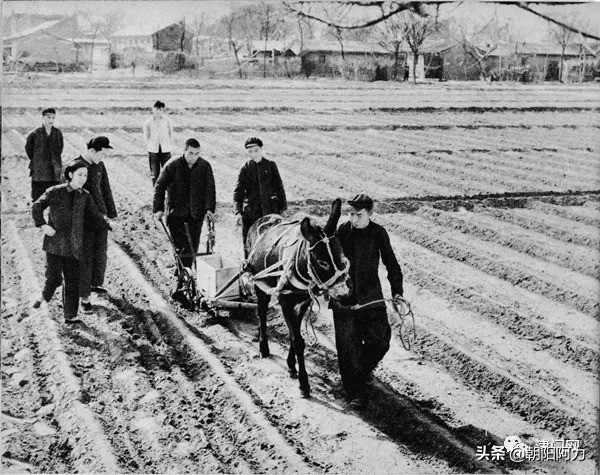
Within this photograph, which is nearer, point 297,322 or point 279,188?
point 297,322

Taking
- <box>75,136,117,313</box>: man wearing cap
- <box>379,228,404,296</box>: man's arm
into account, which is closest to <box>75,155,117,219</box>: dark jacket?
<box>75,136,117,313</box>: man wearing cap

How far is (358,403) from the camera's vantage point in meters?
5.54

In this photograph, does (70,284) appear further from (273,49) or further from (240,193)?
(273,49)

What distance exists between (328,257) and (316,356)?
Result: 1.57m

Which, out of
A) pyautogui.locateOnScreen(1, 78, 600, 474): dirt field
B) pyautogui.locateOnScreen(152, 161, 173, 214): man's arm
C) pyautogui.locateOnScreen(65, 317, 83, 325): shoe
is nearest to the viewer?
pyautogui.locateOnScreen(1, 78, 600, 474): dirt field

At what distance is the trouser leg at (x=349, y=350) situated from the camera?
18.3 feet

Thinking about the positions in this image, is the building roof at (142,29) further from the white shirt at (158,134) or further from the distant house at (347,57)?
the white shirt at (158,134)

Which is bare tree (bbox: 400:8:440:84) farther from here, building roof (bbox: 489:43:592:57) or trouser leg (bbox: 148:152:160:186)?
trouser leg (bbox: 148:152:160:186)

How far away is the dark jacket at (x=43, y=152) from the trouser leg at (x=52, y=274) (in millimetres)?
1704

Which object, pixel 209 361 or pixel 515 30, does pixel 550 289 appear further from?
pixel 209 361

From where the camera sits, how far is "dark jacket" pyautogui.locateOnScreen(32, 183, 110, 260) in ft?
21.4

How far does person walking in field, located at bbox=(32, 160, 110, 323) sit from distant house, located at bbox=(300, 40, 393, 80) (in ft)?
7.77

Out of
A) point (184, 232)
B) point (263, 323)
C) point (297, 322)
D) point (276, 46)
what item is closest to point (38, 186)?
point (184, 232)

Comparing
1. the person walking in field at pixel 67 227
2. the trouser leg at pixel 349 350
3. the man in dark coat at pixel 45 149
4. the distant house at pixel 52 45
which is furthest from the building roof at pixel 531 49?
the man in dark coat at pixel 45 149
